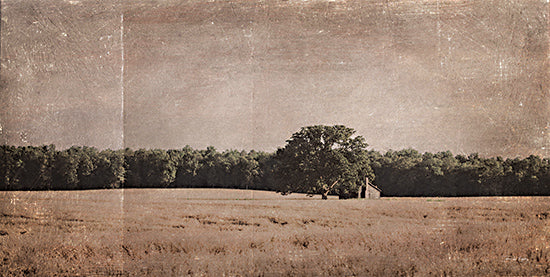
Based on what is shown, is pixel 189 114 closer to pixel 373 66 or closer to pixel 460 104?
pixel 373 66

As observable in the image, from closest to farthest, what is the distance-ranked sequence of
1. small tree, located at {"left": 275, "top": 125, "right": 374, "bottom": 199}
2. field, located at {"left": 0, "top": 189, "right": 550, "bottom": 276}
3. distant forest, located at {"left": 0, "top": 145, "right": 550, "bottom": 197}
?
field, located at {"left": 0, "top": 189, "right": 550, "bottom": 276} → small tree, located at {"left": 275, "top": 125, "right": 374, "bottom": 199} → distant forest, located at {"left": 0, "top": 145, "right": 550, "bottom": 197}

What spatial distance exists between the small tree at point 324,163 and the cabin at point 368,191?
3.8 inches

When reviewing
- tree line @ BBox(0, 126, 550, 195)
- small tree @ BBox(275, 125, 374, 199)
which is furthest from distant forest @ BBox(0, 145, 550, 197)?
small tree @ BBox(275, 125, 374, 199)

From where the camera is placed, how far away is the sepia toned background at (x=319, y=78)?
7750 millimetres

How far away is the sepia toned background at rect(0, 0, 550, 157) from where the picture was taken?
25.4ft

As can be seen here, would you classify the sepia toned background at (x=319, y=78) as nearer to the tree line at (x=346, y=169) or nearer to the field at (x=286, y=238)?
the tree line at (x=346, y=169)

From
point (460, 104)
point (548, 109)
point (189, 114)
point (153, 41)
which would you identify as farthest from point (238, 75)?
point (548, 109)

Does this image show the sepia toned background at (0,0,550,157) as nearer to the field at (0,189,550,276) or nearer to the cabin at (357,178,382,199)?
the cabin at (357,178,382,199)

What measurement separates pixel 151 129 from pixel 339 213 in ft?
10.6

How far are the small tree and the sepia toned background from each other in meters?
0.21

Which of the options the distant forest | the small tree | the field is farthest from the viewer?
the distant forest

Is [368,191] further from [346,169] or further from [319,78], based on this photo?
[319,78]

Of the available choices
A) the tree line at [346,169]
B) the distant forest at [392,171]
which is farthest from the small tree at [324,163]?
the distant forest at [392,171]
